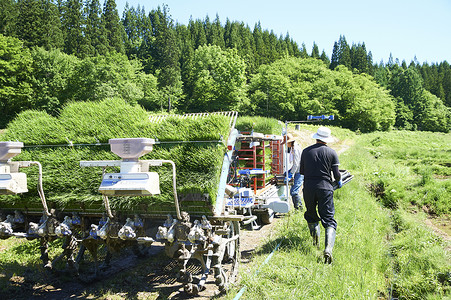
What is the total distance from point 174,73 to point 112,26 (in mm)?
14285

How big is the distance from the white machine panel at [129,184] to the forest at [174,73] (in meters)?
31.7

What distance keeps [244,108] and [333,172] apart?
5290 cm

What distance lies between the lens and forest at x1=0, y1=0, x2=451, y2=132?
41.4m

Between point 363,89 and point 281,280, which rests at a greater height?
point 363,89

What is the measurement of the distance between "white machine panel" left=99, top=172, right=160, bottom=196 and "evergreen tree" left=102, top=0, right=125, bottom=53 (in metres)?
57.7

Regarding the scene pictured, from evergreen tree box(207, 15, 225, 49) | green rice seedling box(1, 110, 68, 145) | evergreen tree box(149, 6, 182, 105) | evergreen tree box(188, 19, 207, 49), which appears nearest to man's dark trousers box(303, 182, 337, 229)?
green rice seedling box(1, 110, 68, 145)

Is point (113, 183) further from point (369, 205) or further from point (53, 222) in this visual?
point (369, 205)

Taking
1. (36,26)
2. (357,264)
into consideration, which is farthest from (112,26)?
(357,264)

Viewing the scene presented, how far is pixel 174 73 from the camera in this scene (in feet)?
189

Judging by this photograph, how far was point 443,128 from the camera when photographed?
9012 centimetres

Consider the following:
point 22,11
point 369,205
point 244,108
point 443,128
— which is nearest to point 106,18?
point 22,11

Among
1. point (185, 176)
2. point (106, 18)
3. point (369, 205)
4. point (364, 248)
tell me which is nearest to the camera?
point (185, 176)

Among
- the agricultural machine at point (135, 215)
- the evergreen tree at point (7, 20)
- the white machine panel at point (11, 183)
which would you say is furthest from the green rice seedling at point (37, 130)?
the evergreen tree at point (7, 20)

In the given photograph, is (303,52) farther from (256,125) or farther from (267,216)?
(267,216)
